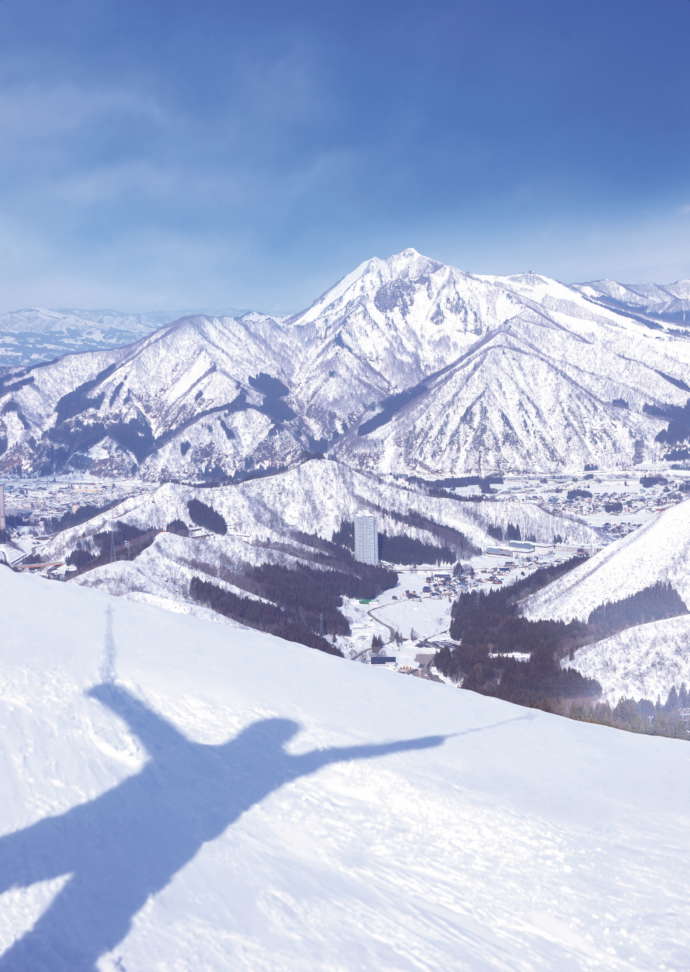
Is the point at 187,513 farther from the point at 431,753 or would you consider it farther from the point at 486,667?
the point at 431,753

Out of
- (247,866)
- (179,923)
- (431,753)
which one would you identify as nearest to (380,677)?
(431,753)

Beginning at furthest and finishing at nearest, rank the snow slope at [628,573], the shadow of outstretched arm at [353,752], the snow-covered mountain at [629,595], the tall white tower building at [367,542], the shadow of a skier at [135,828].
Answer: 1. the tall white tower building at [367,542]
2. the snow slope at [628,573]
3. the snow-covered mountain at [629,595]
4. the shadow of outstretched arm at [353,752]
5. the shadow of a skier at [135,828]

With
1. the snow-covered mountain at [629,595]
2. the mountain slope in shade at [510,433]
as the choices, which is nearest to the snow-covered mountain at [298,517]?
the snow-covered mountain at [629,595]

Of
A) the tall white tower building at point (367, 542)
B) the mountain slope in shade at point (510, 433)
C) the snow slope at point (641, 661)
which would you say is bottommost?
the snow slope at point (641, 661)

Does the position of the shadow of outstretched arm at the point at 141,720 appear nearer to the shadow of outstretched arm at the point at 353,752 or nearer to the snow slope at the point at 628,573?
the shadow of outstretched arm at the point at 353,752

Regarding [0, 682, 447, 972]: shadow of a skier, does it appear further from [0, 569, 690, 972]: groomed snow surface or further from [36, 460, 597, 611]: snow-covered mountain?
[36, 460, 597, 611]: snow-covered mountain

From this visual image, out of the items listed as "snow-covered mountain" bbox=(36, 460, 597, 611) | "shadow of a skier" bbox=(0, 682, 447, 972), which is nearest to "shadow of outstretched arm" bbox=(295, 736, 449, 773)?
"shadow of a skier" bbox=(0, 682, 447, 972)

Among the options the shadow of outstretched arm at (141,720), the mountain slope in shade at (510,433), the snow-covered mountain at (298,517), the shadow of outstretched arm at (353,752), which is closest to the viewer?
the shadow of outstretched arm at (141,720)
